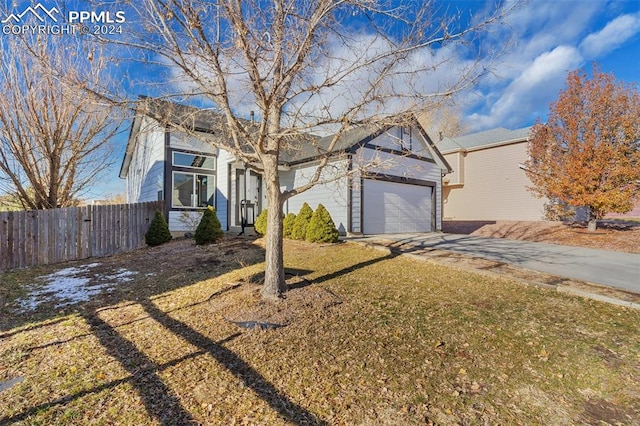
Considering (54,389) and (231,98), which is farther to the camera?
(231,98)

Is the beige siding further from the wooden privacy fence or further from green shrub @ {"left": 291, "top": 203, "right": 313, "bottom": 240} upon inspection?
the wooden privacy fence

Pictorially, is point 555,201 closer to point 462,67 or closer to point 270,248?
point 462,67

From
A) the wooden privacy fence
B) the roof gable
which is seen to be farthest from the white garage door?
the wooden privacy fence

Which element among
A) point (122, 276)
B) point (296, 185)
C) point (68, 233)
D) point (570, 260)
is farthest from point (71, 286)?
point (570, 260)

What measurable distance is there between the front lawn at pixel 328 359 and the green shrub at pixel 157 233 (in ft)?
16.3

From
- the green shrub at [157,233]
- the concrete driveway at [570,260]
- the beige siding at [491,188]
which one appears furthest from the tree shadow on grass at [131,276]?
the beige siding at [491,188]

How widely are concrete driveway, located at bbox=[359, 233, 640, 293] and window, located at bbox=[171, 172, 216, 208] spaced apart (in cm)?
765

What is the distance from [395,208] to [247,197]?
19.1 ft

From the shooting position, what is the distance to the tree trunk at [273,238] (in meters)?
4.69

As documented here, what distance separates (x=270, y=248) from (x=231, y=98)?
87.8 inches

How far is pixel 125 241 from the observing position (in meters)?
9.77

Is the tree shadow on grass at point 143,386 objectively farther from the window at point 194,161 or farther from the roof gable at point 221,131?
the window at point 194,161

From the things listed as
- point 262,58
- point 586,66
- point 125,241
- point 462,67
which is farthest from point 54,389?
point 586,66

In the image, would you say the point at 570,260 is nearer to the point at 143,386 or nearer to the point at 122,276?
the point at 143,386
